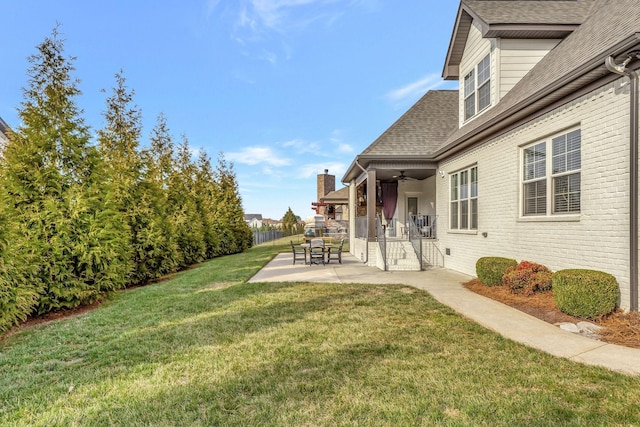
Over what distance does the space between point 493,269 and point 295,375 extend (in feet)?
19.6

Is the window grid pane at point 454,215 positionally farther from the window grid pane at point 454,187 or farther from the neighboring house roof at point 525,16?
the neighboring house roof at point 525,16

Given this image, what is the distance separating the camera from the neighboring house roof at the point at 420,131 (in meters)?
11.3

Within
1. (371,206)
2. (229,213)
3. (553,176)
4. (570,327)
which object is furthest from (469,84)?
(229,213)

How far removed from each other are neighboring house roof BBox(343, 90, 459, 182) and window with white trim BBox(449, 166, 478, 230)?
56.2 inches

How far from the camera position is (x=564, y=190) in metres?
6.07

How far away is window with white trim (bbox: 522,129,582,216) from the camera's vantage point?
583 cm

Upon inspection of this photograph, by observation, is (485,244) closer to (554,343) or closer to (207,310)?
(554,343)

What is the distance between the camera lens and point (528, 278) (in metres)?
6.33

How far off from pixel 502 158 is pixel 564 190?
83.7 inches

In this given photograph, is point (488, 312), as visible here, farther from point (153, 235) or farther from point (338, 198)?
point (338, 198)

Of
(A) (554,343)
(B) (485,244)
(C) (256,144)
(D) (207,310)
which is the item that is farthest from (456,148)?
(C) (256,144)

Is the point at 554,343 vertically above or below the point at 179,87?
below

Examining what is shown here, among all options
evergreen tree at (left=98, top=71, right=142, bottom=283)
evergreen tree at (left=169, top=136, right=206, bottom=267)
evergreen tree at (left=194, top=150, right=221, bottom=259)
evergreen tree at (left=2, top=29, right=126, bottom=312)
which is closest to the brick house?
evergreen tree at (left=98, top=71, right=142, bottom=283)

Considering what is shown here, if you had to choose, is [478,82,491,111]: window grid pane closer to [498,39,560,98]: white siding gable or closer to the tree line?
[498,39,560,98]: white siding gable
